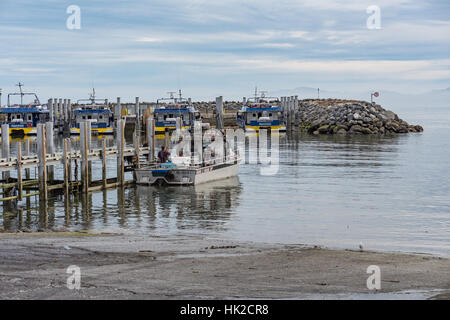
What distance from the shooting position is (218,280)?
1188cm

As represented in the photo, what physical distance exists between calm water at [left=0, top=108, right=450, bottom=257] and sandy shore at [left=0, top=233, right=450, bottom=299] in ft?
13.2

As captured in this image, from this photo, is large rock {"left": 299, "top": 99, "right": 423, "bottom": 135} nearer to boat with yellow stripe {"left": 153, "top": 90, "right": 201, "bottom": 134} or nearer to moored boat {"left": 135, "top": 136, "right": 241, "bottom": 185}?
boat with yellow stripe {"left": 153, "top": 90, "right": 201, "bottom": 134}

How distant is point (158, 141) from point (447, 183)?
4009 centimetres

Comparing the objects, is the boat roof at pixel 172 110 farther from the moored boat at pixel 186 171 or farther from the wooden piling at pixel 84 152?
the wooden piling at pixel 84 152

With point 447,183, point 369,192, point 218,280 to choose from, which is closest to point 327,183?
point 369,192

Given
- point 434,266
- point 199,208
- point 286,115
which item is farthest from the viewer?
point 286,115

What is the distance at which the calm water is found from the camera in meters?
20.8

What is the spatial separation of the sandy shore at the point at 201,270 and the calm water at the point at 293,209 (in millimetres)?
4032

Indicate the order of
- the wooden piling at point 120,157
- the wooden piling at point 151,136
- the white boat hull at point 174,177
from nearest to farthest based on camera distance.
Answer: the white boat hull at point 174,177
the wooden piling at point 120,157
the wooden piling at point 151,136

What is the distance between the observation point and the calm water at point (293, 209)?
20.8 metres

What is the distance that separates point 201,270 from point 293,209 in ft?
45.4

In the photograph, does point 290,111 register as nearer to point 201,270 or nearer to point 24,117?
point 24,117

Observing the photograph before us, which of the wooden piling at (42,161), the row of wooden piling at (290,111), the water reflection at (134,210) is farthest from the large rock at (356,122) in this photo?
the wooden piling at (42,161)

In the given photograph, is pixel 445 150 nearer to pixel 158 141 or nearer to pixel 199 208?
pixel 158 141
